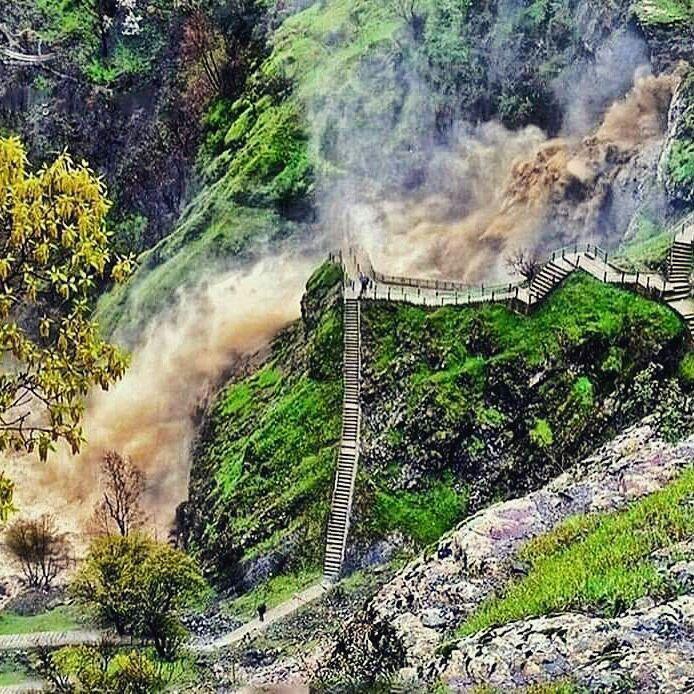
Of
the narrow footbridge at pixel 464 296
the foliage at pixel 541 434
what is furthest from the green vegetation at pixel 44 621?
the foliage at pixel 541 434

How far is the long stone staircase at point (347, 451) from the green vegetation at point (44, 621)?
6945mm

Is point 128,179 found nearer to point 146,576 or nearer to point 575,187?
point 575,187

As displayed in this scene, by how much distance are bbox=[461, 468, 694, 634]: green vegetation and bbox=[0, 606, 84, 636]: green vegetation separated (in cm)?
1449

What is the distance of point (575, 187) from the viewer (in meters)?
36.9

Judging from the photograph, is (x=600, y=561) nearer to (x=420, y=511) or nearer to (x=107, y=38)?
(x=420, y=511)

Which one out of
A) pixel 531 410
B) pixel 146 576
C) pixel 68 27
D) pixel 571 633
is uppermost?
pixel 68 27

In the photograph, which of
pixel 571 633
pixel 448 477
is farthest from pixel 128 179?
pixel 571 633

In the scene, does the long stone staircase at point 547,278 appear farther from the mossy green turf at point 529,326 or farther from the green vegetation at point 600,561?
the green vegetation at point 600,561

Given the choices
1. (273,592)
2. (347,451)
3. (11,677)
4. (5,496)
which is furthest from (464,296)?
(5,496)

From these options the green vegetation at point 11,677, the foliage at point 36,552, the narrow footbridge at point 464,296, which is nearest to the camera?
the green vegetation at point 11,677

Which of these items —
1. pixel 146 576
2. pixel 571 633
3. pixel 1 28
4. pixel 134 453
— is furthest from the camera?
pixel 1 28

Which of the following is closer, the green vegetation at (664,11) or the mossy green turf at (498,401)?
the mossy green turf at (498,401)

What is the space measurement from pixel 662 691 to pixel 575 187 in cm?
2780

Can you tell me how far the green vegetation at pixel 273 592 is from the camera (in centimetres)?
2477
